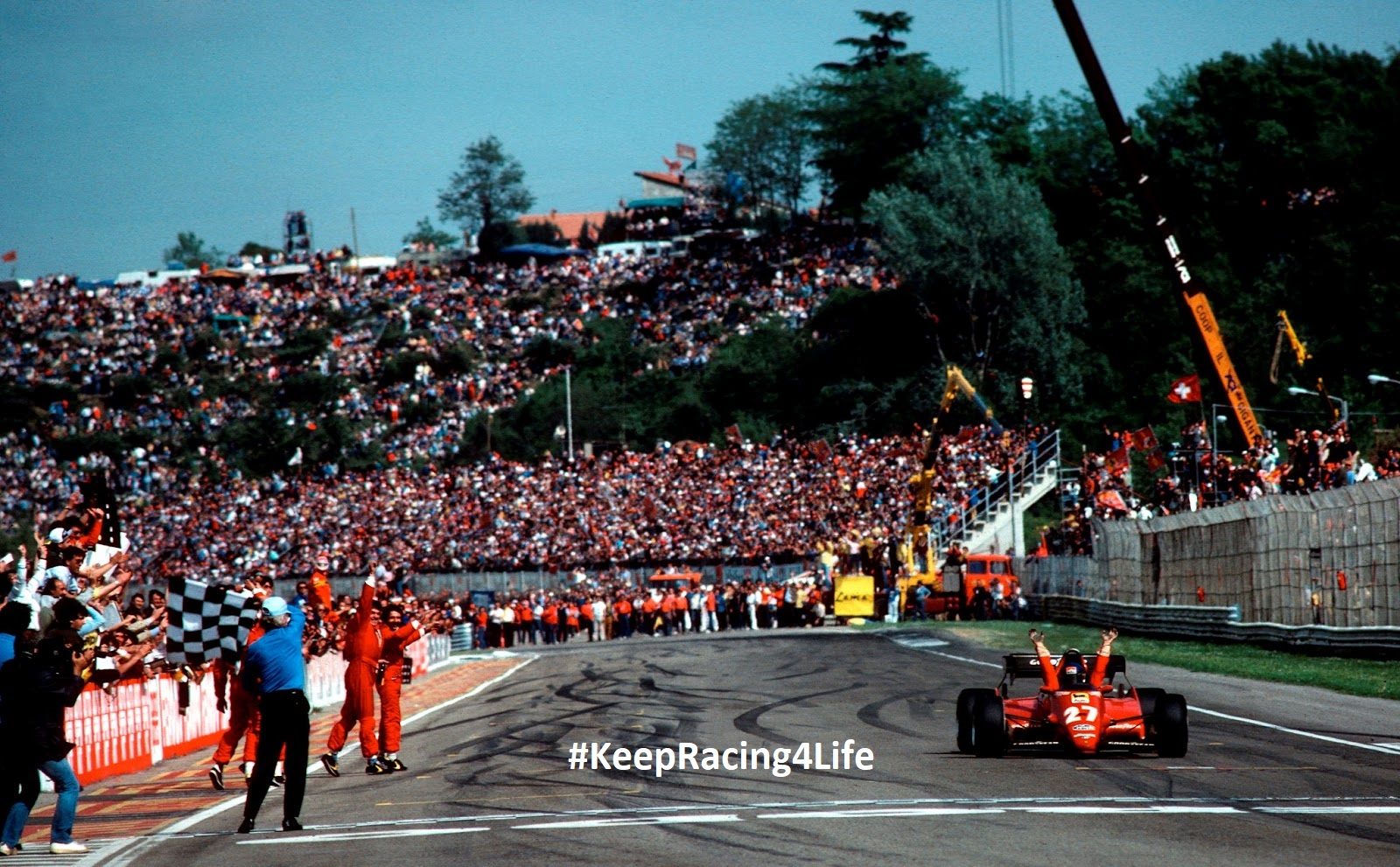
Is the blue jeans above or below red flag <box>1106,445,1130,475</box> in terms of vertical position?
below

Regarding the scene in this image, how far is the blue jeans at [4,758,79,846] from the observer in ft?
38.0

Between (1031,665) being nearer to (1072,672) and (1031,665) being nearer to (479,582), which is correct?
(1072,672)

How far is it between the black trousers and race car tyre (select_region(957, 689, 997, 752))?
19.0ft

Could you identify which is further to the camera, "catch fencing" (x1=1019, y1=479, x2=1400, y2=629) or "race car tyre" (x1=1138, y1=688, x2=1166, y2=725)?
"catch fencing" (x1=1019, y1=479, x2=1400, y2=629)

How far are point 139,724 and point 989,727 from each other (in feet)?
A: 33.0

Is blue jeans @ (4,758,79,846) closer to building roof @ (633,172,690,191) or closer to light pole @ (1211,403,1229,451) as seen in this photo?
light pole @ (1211,403,1229,451)

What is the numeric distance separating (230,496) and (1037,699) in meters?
55.4

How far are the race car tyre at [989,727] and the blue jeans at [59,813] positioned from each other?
717 cm

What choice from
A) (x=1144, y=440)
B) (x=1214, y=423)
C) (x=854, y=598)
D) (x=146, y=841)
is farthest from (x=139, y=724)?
(x=854, y=598)

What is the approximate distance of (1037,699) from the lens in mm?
14375

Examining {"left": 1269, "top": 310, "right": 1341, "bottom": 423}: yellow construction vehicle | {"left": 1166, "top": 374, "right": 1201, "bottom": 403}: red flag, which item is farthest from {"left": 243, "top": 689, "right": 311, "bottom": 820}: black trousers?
{"left": 1166, "top": 374, "right": 1201, "bottom": 403}: red flag

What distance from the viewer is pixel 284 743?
467 inches

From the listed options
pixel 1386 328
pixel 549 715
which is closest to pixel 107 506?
pixel 549 715

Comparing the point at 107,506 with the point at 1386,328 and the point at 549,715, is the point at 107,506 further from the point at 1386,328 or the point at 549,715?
the point at 1386,328
